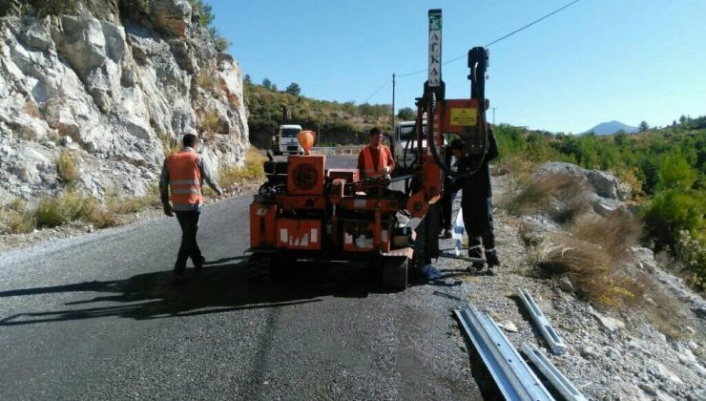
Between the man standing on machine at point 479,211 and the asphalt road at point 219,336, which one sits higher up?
the man standing on machine at point 479,211

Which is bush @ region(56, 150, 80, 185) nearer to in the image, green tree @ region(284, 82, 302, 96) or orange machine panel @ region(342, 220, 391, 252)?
orange machine panel @ region(342, 220, 391, 252)

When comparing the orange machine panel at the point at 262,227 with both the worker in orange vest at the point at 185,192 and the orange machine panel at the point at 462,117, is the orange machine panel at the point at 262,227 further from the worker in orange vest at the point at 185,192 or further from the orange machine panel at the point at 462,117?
the orange machine panel at the point at 462,117

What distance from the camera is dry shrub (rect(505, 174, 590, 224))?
13.6 m

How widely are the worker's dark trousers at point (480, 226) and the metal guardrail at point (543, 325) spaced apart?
4.28ft

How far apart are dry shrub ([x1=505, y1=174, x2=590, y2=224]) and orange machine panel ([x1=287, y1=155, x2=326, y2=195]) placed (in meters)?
7.69

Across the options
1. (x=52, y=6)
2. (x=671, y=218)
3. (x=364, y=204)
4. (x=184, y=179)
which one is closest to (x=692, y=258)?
(x=671, y=218)

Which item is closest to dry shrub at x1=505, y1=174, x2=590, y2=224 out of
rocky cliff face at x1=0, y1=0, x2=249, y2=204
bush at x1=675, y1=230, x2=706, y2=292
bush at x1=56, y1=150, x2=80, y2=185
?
bush at x1=675, y1=230, x2=706, y2=292

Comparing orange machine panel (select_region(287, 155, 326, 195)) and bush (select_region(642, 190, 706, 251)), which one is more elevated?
orange machine panel (select_region(287, 155, 326, 195))

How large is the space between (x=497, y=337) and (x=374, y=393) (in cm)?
137

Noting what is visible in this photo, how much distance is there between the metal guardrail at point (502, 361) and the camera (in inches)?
152

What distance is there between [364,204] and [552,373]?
127 inches

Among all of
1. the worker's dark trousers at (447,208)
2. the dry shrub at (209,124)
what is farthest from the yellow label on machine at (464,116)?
the dry shrub at (209,124)

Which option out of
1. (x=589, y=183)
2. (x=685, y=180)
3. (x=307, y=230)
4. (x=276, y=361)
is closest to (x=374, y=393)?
(x=276, y=361)

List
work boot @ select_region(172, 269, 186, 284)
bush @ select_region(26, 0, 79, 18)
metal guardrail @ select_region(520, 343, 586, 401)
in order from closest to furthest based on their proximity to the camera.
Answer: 1. metal guardrail @ select_region(520, 343, 586, 401)
2. work boot @ select_region(172, 269, 186, 284)
3. bush @ select_region(26, 0, 79, 18)
